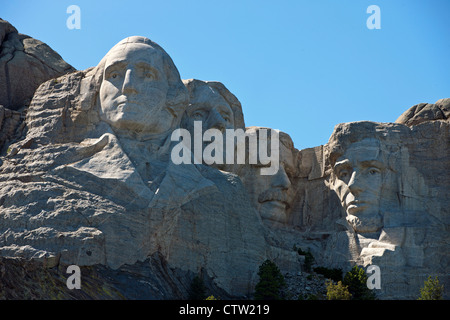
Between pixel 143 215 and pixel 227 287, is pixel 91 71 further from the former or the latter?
pixel 227 287

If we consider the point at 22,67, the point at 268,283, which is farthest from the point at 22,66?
the point at 268,283

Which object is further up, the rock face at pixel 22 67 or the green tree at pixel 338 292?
the rock face at pixel 22 67

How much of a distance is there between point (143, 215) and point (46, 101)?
4.92 metres

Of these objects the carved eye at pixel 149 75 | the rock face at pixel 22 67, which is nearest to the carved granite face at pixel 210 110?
the carved eye at pixel 149 75

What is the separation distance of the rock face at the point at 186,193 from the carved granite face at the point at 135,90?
0.03 meters

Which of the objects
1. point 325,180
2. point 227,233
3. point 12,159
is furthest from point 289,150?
point 12,159

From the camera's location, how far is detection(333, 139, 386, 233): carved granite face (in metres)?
32.5

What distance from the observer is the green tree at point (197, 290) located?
88.7 ft

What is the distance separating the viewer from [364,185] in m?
32.7

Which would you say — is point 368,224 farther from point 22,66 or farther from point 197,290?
point 22,66

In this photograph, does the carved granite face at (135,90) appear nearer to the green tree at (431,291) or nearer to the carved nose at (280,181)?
the carved nose at (280,181)

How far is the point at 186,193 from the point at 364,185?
679 cm

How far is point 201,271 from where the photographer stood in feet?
91.8
